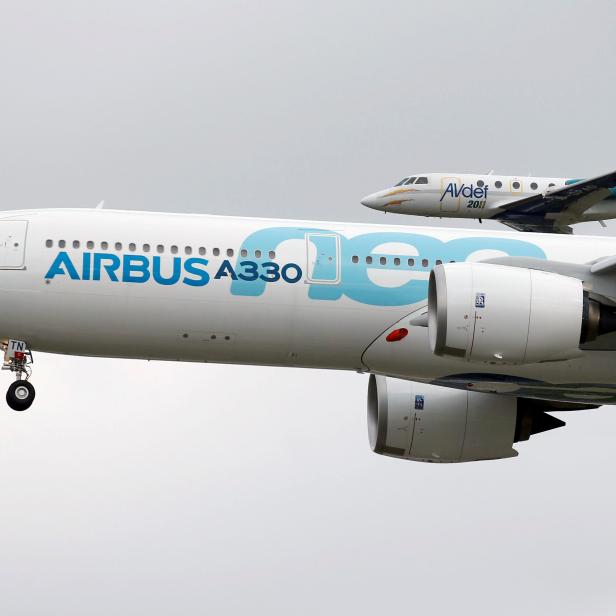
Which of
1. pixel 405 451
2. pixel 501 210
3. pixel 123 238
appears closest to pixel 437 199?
pixel 501 210

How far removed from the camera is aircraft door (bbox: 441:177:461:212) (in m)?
77.6

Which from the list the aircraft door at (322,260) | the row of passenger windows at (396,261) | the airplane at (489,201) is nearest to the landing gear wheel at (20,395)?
the aircraft door at (322,260)

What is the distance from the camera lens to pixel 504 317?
28312 mm

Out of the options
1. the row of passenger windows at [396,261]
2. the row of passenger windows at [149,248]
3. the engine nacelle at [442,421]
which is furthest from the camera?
the engine nacelle at [442,421]

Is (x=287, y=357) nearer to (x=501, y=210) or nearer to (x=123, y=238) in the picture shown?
(x=123, y=238)

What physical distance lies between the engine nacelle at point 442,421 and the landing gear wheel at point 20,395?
9050mm

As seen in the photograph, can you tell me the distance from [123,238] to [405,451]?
9.59 metres

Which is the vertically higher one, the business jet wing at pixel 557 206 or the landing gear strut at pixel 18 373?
the business jet wing at pixel 557 206

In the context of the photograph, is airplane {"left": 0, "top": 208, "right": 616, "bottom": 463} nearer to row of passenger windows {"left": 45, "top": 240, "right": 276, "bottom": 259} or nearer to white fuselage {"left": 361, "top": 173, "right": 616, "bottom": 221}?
row of passenger windows {"left": 45, "top": 240, "right": 276, "bottom": 259}

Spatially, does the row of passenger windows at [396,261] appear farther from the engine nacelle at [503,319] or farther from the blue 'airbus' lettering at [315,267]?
the engine nacelle at [503,319]

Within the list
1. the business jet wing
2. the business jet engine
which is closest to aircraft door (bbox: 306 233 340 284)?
the business jet engine

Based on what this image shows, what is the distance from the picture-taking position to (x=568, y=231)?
7619cm

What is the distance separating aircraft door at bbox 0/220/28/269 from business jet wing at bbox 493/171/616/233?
4107 centimetres

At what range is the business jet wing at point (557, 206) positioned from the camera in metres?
69.6
